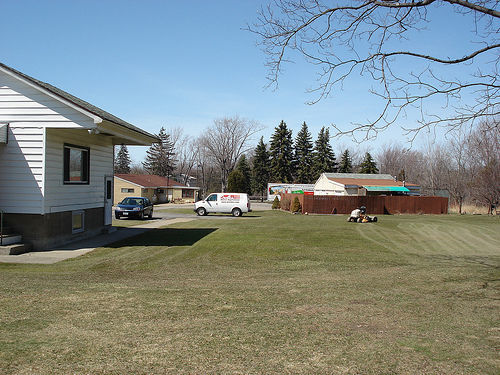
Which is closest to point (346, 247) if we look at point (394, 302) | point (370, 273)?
point (370, 273)

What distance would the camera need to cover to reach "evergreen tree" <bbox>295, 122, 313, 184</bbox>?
74.9 metres

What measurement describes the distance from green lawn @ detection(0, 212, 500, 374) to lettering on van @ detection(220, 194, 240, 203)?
21674mm

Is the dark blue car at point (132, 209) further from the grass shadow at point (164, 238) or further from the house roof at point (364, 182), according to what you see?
the house roof at point (364, 182)

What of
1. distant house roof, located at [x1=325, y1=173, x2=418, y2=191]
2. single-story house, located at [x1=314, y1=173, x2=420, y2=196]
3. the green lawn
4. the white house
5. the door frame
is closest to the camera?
the green lawn

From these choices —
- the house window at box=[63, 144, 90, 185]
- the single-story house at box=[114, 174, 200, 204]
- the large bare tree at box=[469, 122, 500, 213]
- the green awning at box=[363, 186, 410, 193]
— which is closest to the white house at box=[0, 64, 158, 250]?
the house window at box=[63, 144, 90, 185]

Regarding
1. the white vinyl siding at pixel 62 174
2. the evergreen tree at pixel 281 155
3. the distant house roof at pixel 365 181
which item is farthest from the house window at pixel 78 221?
the evergreen tree at pixel 281 155

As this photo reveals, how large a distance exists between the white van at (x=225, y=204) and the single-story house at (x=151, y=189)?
24195 millimetres

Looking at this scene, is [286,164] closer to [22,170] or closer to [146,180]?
[146,180]

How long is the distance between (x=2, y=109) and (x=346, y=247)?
12583mm

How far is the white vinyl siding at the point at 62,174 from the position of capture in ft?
44.1

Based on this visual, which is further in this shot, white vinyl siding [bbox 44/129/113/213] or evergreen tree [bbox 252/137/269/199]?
evergreen tree [bbox 252/137/269/199]

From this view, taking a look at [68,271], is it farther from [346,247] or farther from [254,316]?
[346,247]

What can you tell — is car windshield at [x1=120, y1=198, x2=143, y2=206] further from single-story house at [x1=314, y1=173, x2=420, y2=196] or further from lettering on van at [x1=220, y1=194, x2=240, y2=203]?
single-story house at [x1=314, y1=173, x2=420, y2=196]

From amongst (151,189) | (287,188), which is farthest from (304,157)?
(151,189)
